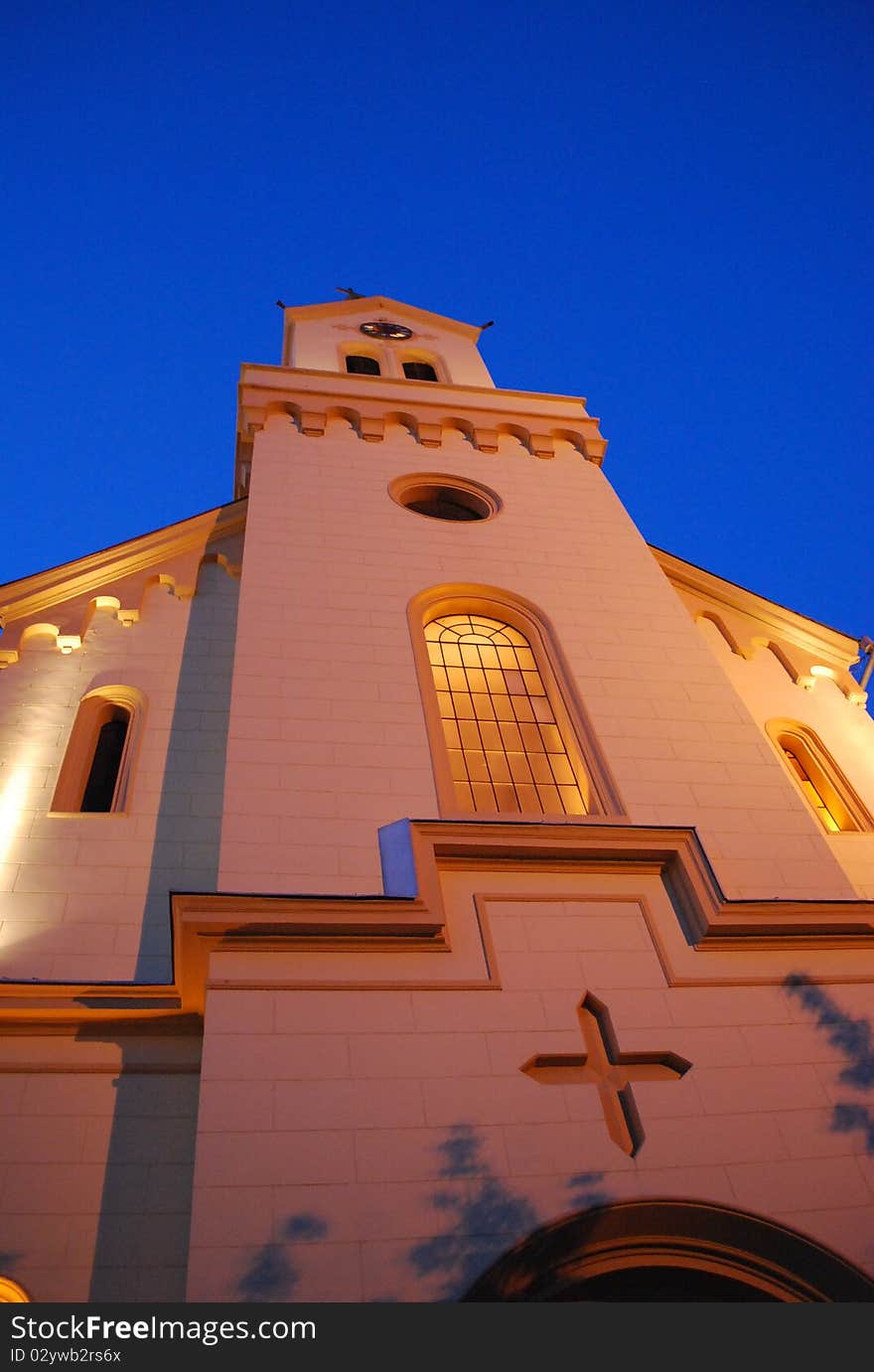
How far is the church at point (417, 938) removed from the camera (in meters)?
6.50

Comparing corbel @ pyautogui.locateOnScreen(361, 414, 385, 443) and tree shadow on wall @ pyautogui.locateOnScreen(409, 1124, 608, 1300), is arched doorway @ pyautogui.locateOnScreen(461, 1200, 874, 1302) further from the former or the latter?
corbel @ pyautogui.locateOnScreen(361, 414, 385, 443)

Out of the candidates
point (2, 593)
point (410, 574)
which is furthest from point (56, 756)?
point (410, 574)

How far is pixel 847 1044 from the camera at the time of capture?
775cm

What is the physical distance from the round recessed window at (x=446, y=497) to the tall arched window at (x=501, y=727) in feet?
10.8

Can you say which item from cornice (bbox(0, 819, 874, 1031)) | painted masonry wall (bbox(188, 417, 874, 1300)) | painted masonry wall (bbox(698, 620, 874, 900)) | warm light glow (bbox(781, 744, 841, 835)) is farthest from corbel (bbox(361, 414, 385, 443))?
cornice (bbox(0, 819, 874, 1031))

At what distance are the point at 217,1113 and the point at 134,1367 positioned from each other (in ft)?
4.83

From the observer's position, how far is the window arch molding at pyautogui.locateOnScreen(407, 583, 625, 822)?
9820 millimetres

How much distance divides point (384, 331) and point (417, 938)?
66.2 feet

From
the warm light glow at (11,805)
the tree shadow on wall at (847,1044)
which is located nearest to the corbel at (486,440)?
the warm light glow at (11,805)

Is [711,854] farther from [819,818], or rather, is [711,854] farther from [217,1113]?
[217,1113]

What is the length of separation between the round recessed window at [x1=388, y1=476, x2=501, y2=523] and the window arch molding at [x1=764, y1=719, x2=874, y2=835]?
5.71 m

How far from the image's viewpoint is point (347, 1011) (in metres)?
7.34

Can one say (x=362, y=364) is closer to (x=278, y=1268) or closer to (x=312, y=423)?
(x=312, y=423)

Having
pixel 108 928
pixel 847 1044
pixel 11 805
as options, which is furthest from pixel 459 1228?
pixel 11 805
